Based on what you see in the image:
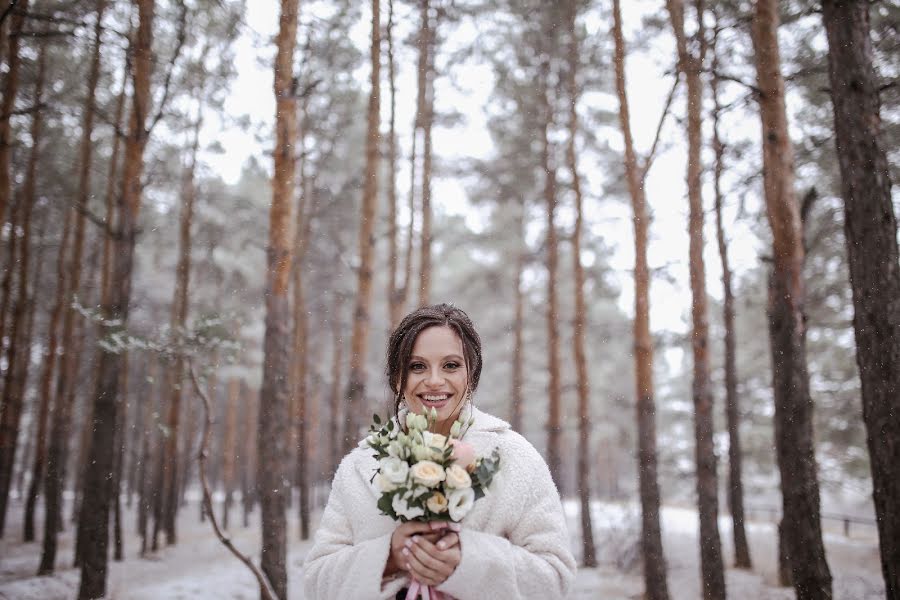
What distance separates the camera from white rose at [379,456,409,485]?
1930 millimetres

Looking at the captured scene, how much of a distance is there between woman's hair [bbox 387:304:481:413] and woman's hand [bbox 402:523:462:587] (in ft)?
1.99

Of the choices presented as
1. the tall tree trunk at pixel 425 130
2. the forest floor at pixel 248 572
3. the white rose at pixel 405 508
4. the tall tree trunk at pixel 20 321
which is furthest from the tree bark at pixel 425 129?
the white rose at pixel 405 508

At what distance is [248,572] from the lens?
11883 millimetres

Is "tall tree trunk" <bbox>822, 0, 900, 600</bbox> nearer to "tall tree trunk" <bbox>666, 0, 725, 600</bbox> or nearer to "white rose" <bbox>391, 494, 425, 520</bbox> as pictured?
"tall tree trunk" <bbox>666, 0, 725, 600</bbox>

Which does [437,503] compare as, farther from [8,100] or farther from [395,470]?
[8,100]

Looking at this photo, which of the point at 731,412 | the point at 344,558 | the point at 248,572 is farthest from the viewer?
the point at 731,412

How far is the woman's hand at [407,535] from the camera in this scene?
1.99 m

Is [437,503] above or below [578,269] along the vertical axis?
below

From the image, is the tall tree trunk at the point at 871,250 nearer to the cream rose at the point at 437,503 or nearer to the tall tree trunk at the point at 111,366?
the cream rose at the point at 437,503

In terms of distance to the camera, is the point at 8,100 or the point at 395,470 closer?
the point at 395,470

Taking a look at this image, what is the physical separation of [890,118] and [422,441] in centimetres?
1224

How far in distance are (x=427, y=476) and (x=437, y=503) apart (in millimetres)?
126

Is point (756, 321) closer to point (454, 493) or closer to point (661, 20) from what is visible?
point (661, 20)

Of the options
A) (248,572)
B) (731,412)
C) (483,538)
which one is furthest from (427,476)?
(731,412)
